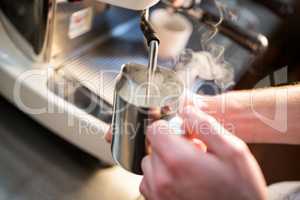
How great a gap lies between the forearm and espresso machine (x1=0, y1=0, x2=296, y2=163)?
0.56ft

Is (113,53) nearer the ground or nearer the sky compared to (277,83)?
nearer the sky

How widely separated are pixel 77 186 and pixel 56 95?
13 centimetres

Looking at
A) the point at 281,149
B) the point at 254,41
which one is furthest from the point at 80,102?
the point at 281,149

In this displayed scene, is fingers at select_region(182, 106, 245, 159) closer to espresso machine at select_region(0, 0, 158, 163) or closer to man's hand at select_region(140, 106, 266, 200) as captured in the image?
man's hand at select_region(140, 106, 266, 200)

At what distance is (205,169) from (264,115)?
0.25 m

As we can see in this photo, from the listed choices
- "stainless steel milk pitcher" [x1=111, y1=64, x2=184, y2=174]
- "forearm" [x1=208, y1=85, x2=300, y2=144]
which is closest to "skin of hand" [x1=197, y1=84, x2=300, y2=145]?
"forearm" [x1=208, y1=85, x2=300, y2=144]

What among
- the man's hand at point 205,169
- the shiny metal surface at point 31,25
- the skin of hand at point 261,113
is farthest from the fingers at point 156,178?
the shiny metal surface at point 31,25

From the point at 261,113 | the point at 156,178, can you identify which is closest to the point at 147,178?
the point at 156,178

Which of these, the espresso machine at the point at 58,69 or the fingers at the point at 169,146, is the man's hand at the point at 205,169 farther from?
the espresso machine at the point at 58,69

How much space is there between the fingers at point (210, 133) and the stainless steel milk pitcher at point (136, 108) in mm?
16

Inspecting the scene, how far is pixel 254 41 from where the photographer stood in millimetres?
789

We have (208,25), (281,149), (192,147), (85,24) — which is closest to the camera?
(192,147)

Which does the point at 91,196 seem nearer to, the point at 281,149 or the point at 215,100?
the point at 215,100

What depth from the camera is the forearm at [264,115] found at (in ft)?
1.76
